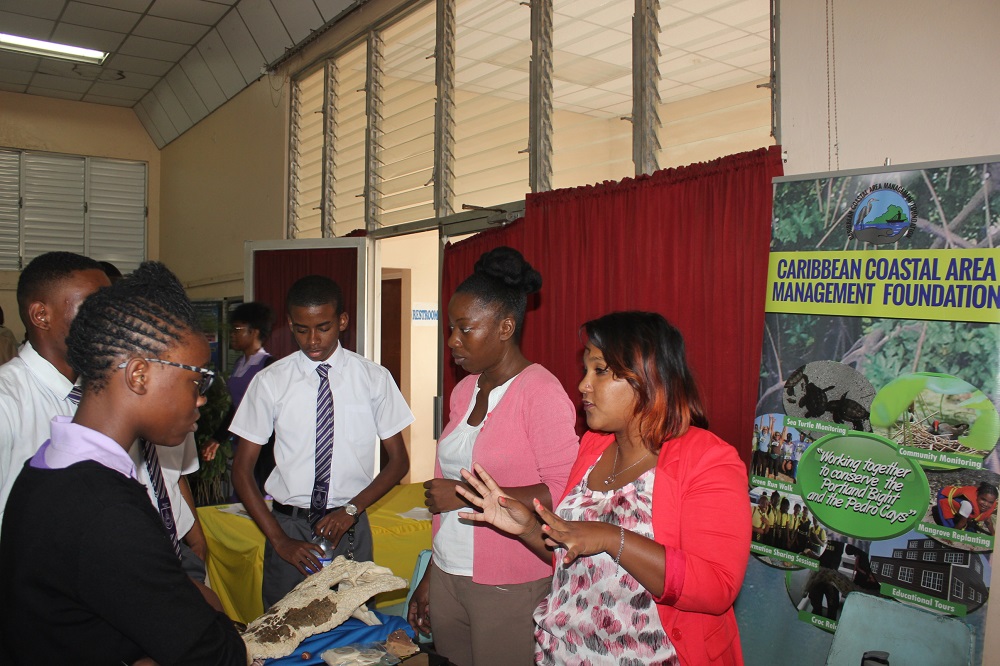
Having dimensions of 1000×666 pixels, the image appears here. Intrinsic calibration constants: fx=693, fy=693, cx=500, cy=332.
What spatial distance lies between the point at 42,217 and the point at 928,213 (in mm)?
10101

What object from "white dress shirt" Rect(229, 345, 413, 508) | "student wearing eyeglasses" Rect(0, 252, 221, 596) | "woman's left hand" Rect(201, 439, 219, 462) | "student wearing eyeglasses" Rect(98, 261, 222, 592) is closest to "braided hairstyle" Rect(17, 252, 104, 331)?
"student wearing eyeglasses" Rect(0, 252, 221, 596)

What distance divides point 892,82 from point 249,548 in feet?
10.9

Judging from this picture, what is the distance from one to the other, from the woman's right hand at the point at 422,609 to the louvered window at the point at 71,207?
8.75 meters

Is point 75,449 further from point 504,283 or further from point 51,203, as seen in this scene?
point 51,203

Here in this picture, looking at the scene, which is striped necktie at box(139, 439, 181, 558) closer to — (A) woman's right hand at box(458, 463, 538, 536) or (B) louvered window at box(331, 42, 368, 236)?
(A) woman's right hand at box(458, 463, 538, 536)

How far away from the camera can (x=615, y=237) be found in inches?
132

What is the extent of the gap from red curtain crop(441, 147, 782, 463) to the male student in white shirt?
120cm

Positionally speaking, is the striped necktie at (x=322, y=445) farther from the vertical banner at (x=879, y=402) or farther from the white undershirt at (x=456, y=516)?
the vertical banner at (x=879, y=402)

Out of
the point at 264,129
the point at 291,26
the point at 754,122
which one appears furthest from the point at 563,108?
the point at 264,129

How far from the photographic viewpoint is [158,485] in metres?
1.95

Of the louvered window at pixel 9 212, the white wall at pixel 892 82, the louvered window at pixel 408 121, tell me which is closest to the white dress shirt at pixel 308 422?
the white wall at pixel 892 82

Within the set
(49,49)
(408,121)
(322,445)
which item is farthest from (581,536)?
(49,49)

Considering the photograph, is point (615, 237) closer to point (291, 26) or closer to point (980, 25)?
point (980, 25)

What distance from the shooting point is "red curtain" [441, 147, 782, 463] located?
9.10 feet
